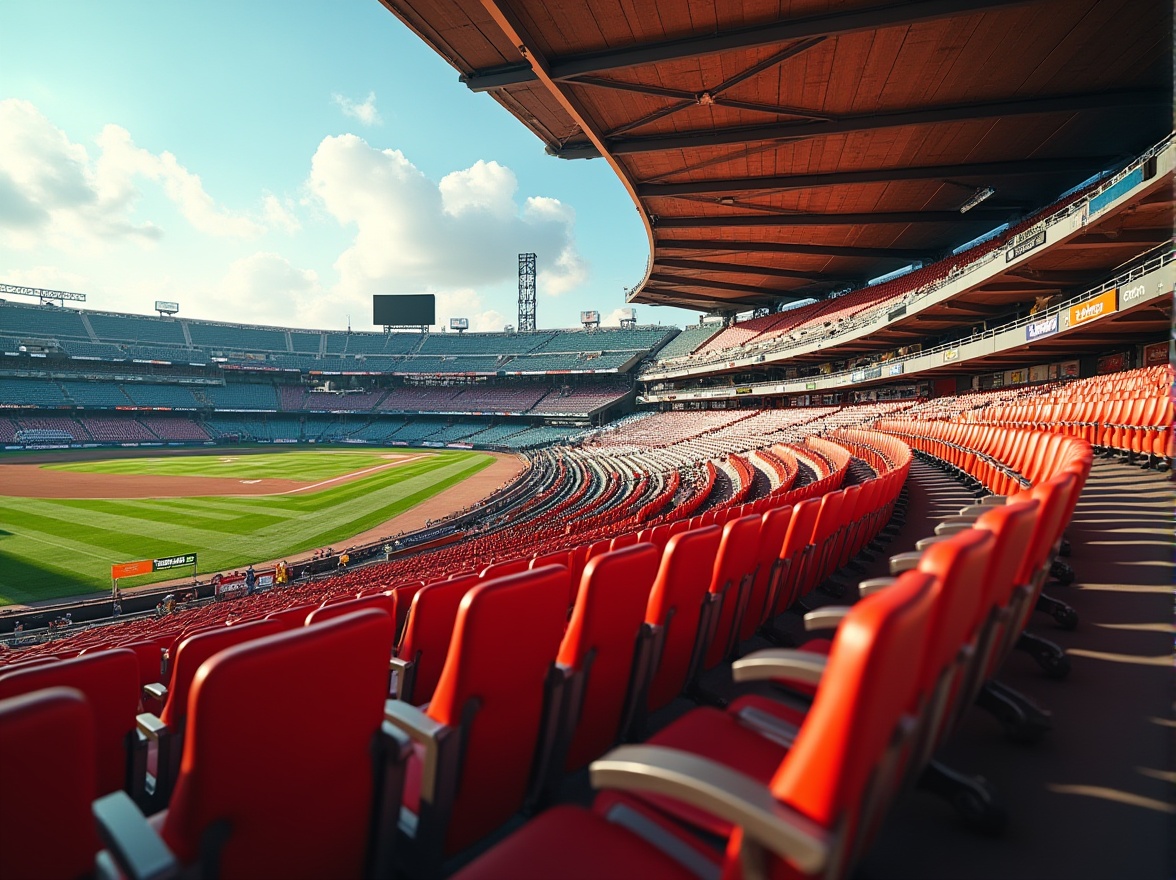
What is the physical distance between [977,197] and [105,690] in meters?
34.6

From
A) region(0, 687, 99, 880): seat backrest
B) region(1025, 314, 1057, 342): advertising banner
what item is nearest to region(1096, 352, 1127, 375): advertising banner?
region(1025, 314, 1057, 342): advertising banner

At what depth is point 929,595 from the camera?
1.34 m

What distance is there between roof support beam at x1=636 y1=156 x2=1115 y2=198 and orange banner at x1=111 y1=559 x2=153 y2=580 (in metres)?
23.2

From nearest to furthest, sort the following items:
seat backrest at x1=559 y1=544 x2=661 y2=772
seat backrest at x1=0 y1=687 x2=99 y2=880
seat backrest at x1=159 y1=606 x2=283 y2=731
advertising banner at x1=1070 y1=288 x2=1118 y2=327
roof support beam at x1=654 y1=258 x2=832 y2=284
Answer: seat backrest at x1=0 y1=687 x2=99 y2=880, seat backrest at x1=559 y1=544 x2=661 y2=772, seat backrest at x1=159 y1=606 x2=283 y2=731, advertising banner at x1=1070 y1=288 x2=1118 y2=327, roof support beam at x1=654 y1=258 x2=832 y2=284

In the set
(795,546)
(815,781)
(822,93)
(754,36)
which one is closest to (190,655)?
(815,781)

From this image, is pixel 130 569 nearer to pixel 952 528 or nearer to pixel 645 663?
pixel 645 663

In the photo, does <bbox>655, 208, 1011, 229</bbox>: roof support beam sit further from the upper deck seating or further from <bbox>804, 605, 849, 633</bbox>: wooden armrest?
the upper deck seating

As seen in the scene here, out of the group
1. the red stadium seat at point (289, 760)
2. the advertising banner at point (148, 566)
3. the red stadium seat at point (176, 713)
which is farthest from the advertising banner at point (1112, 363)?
the advertising banner at point (148, 566)

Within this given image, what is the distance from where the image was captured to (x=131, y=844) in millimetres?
1190

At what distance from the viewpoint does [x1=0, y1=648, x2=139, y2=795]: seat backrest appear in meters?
2.46

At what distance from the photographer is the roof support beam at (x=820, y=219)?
27.6m

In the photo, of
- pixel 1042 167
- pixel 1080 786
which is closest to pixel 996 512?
pixel 1080 786

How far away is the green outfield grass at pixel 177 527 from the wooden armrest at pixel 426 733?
21495 millimetres

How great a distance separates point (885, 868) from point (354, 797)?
190 cm
